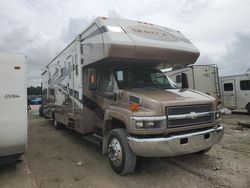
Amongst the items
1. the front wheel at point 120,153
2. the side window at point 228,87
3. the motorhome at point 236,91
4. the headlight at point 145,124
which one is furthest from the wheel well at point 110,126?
the side window at point 228,87

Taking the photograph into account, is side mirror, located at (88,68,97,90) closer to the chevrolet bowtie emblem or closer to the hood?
the hood

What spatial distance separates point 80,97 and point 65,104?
1.96 metres

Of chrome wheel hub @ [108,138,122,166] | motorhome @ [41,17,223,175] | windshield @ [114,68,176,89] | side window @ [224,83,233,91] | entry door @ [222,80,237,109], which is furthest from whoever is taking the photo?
side window @ [224,83,233,91]

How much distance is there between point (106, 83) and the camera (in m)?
6.24

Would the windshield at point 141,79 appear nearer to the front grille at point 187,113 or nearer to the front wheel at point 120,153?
the front wheel at point 120,153

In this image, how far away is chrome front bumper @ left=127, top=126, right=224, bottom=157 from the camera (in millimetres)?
4469

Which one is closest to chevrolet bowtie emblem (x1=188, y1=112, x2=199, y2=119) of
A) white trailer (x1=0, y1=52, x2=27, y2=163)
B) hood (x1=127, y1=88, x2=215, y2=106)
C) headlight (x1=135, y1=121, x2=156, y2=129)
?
hood (x1=127, y1=88, x2=215, y2=106)

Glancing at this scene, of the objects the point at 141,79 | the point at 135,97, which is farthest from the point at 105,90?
the point at 135,97

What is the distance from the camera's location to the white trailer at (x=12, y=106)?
4812 mm

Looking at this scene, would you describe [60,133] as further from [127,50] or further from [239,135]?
[239,135]

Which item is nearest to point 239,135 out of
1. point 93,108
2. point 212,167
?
point 212,167

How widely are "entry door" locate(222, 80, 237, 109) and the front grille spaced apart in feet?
39.6

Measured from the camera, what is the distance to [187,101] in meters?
4.92

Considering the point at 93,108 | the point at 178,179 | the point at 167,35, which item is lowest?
the point at 178,179
